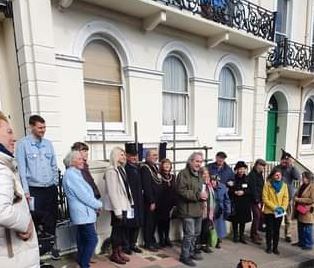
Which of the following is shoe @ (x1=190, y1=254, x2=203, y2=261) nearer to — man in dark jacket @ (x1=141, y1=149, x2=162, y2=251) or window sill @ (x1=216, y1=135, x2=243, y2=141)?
man in dark jacket @ (x1=141, y1=149, x2=162, y2=251)

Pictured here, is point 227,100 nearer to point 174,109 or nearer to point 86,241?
point 174,109

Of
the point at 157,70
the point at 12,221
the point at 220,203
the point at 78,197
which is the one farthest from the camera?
the point at 157,70

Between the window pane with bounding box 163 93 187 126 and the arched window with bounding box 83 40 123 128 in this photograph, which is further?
the window pane with bounding box 163 93 187 126

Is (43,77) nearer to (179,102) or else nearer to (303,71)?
(179,102)

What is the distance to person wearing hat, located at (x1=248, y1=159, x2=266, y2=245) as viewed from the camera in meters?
5.31

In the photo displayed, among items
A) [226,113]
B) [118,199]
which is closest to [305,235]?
[118,199]

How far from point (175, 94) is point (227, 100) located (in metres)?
2.22

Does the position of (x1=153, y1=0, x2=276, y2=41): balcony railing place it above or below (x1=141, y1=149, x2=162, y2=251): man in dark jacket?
above

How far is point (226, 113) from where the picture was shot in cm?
894

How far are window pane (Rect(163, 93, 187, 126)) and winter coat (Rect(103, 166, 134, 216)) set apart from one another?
362 cm

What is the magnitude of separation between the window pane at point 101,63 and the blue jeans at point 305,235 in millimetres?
4938

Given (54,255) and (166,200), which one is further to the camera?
(166,200)

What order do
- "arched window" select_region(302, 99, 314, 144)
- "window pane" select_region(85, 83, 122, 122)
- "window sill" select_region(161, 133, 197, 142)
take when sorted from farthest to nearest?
1. "arched window" select_region(302, 99, 314, 144)
2. "window sill" select_region(161, 133, 197, 142)
3. "window pane" select_region(85, 83, 122, 122)

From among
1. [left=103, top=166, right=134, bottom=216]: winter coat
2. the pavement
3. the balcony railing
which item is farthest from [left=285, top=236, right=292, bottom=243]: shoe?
the balcony railing
